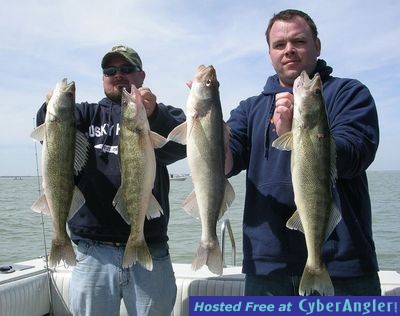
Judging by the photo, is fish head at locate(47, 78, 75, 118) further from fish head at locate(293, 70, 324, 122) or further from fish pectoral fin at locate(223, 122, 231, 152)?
fish head at locate(293, 70, 324, 122)

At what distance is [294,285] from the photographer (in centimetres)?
369

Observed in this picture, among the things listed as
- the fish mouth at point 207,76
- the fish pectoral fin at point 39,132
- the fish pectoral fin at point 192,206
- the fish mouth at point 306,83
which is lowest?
the fish pectoral fin at point 192,206

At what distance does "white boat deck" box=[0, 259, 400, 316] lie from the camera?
19.5 feet

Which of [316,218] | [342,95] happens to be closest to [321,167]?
[316,218]

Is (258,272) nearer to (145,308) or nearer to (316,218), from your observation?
(316,218)

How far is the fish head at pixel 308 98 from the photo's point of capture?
3283mm

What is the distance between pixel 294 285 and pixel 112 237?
172 cm

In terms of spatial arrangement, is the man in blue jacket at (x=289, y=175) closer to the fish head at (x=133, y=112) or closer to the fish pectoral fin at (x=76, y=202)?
the fish head at (x=133, y=112)

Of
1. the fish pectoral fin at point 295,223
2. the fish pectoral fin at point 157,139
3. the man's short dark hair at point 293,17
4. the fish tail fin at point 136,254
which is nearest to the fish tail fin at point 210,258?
the fish tail fin at point 136,254

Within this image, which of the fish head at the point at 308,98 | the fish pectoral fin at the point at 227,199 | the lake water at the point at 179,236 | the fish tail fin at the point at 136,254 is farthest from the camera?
the lake water at the point at 179,236

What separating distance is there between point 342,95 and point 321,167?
0.69 m

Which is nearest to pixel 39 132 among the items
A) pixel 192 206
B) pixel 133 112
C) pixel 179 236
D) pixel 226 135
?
pixel 133 112
